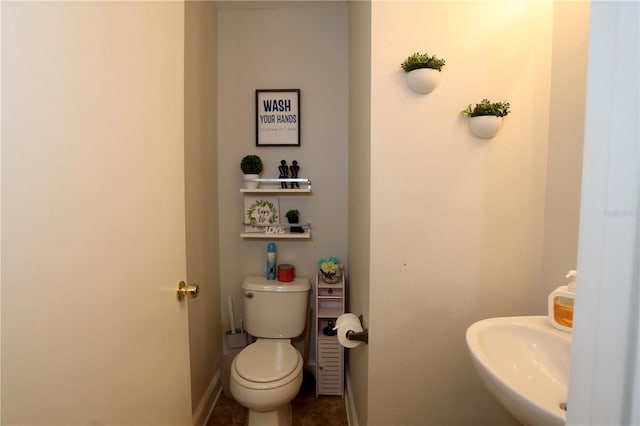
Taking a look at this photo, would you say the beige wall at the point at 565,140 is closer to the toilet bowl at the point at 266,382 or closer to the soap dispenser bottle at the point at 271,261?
the toilet bowl at the point at 266,382

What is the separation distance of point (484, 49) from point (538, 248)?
0.78 m

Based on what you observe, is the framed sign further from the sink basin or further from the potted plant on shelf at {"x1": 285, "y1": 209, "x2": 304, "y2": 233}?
the sink basin

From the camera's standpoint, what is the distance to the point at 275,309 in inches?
72.1

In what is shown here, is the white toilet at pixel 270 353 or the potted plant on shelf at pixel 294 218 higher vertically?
the potted plant on shelf at pixel 294 218

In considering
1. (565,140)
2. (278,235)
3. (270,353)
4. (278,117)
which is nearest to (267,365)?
(270,353)

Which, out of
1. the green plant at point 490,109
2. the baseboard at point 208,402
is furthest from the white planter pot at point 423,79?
the baseboard at point 208,402

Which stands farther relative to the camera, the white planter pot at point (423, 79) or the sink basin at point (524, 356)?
the white planter pot at point (423, 79)

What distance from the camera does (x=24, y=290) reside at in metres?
0.47

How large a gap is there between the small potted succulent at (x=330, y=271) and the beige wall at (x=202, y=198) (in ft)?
2.35

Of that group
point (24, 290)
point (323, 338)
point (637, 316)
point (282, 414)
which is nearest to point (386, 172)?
point (637, 316)

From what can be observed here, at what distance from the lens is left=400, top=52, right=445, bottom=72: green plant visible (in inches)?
40.7

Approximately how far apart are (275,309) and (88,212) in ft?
4.55

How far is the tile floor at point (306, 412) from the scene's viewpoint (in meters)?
1.70

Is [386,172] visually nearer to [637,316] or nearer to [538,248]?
[538,248]
